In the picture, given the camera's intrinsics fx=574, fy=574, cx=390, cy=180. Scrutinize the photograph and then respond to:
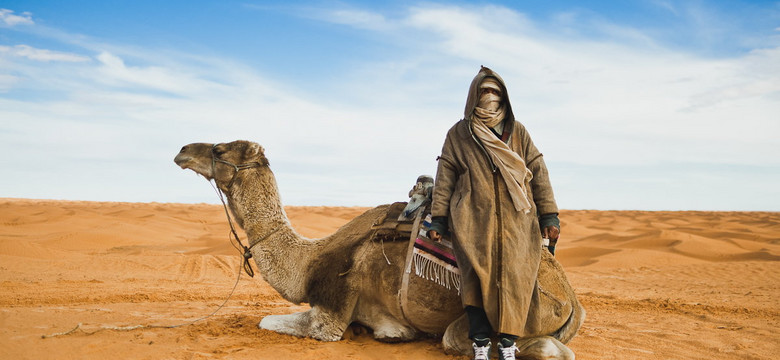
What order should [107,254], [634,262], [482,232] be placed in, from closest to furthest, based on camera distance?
[482,232], [107,254], [634,262]

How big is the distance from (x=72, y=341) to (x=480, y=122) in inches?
180

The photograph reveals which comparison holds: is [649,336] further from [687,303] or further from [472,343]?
[687,303]

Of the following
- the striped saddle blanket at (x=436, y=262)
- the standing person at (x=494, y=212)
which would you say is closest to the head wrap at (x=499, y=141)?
the standing person at (x=494, y=212)

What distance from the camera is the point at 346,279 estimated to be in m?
5.62

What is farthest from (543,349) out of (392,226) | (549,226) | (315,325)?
(315,325)

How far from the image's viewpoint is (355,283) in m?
5.58

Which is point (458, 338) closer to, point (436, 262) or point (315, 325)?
point (436, 262)

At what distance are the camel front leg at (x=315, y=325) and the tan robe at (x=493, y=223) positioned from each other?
4.80 feet

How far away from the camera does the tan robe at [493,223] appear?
183 inches

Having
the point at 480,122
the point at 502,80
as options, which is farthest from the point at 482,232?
the point at 502,80

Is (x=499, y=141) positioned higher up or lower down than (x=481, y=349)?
higher up

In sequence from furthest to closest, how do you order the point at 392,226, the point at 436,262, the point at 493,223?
the point at 392,226
the point at 436,262
the point at 493,223

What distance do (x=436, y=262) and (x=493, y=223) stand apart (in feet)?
2.38

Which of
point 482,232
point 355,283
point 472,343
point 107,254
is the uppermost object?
point 482,232
